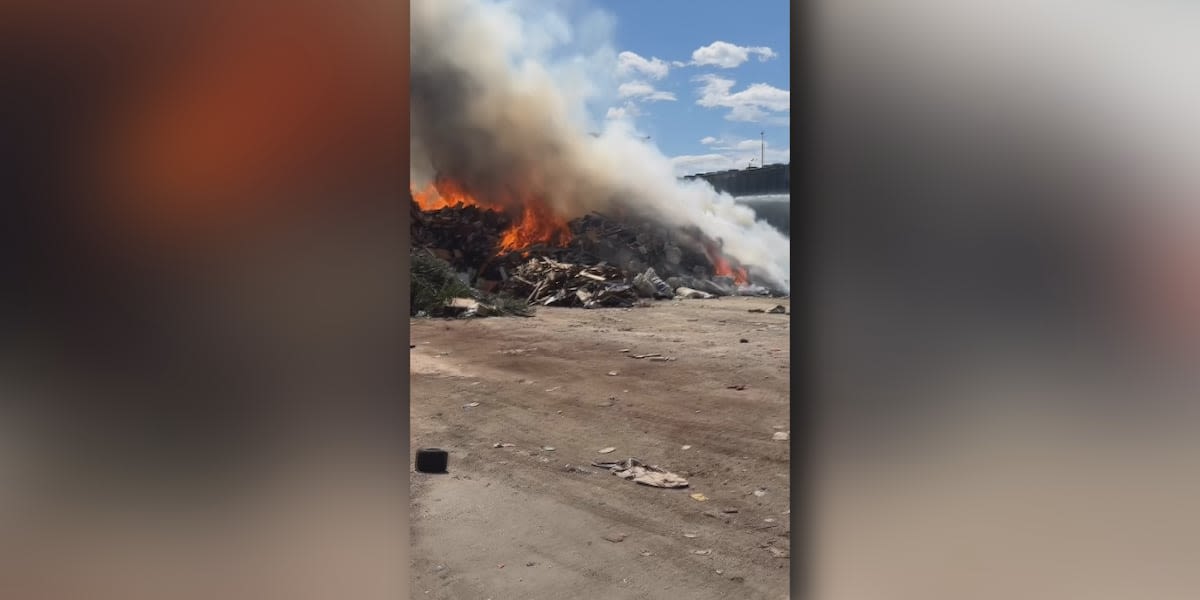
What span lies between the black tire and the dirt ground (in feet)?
0.14

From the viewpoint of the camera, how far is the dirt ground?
227 centimetres

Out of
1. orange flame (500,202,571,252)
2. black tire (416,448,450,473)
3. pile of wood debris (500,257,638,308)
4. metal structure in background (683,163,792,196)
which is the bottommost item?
black tire (416,448,450,473)

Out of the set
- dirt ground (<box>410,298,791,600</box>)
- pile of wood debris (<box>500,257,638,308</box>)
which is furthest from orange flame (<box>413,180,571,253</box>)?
dirt ground (<box>410,298,791,600</box>)

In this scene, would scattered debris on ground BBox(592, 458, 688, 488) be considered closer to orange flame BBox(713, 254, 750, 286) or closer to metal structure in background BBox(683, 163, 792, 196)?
orange flame BBox(713, 254, 750, 286)

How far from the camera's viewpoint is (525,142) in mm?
4348

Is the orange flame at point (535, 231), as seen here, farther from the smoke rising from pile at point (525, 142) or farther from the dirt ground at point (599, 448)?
the dirt ground at point (599, 448)

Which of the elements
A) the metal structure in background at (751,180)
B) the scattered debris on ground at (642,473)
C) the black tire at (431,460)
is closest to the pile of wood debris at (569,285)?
the metal structure in background at (751,180)

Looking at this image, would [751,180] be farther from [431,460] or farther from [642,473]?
[431,460]

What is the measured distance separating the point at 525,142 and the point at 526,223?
0.52 metres

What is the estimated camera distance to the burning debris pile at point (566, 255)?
4.34 m
